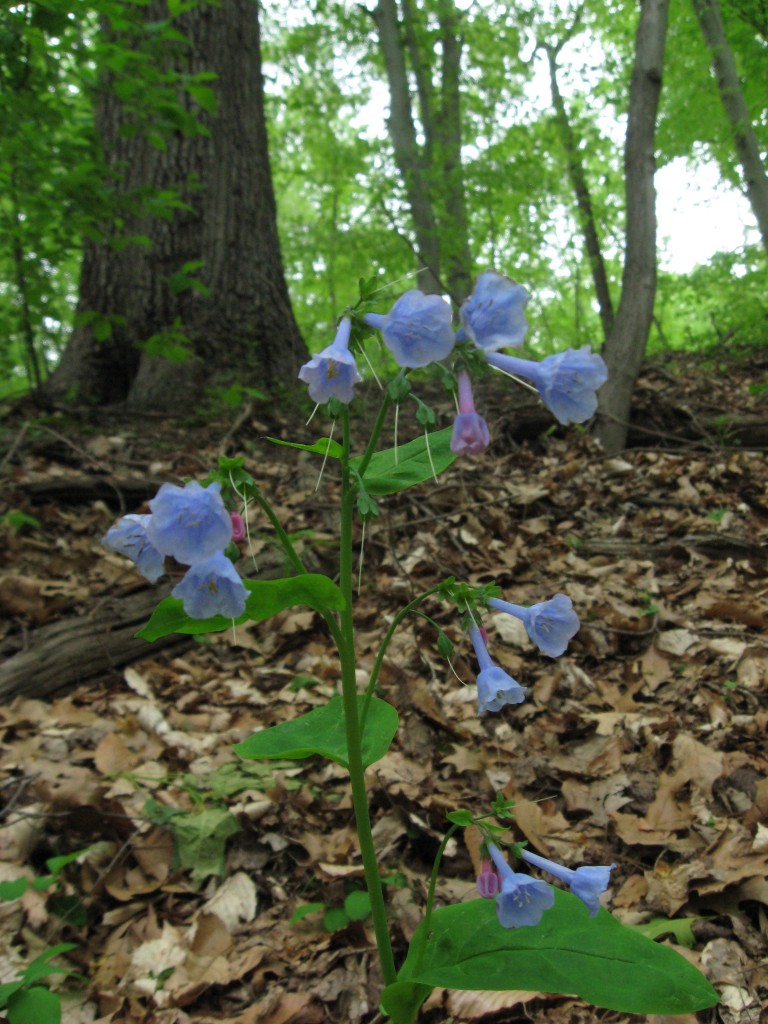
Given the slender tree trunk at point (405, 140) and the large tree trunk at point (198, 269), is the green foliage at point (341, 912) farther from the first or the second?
the slender tree trunk at point (405, 140)

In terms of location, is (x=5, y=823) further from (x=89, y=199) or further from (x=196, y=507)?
(x=89, y=199)

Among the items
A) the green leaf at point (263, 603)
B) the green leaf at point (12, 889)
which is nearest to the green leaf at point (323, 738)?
the green leaf at point (263, 603)

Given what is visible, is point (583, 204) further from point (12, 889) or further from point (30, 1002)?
point (30, 1002)

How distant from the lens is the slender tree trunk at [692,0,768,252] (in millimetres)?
6613

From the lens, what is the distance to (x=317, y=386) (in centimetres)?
110

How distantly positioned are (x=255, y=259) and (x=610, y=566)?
3.82 m

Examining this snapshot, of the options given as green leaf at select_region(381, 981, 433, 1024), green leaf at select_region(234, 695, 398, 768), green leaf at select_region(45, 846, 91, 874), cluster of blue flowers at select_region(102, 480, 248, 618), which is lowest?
green leaf at select_region(45, 846, 91, 874)

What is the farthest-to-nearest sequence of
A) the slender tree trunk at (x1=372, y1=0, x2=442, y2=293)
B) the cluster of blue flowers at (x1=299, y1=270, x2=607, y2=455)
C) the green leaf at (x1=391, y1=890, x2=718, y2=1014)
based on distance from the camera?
the slender tree trunk at (x1=372, y1=0, x2=442, y2=293)
the green leaf at (x1=391, y1=890, x2=718, y2=1014)
the cluster of blue flowers at (x1=299, y1=270, x2=607, y2=455)

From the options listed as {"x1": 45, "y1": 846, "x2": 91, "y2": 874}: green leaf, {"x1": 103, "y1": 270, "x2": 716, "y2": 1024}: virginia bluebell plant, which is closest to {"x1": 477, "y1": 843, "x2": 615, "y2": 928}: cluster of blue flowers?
{"x1": 103, "y1": 270, "x2": 716, "y2": 1024}: virginia bluebell plant

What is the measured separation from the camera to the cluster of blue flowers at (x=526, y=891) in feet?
4.04

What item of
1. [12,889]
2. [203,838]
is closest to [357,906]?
[203,838]

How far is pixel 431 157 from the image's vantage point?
7781mm

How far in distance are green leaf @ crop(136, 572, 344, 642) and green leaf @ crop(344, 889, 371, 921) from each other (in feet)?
3.72

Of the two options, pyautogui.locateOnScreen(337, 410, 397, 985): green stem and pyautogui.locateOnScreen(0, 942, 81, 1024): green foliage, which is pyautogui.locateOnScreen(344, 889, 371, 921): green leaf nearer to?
pyautogui.locateOnScreen(337, 410, 397, 985): green stem
